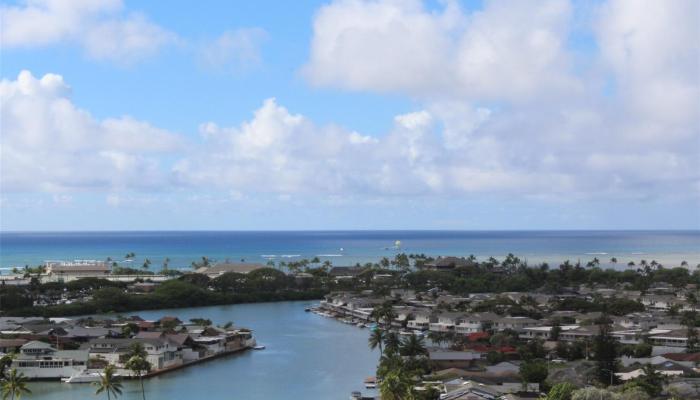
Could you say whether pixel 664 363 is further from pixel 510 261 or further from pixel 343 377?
pixel 510 261

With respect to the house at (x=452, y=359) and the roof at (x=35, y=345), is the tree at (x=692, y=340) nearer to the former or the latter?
the house at (x=452, y=359)

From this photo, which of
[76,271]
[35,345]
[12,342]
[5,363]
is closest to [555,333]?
[35,345]

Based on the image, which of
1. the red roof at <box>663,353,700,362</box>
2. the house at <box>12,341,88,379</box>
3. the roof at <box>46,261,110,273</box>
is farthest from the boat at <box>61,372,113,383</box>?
the roof at <box>46,261,110,273</box>

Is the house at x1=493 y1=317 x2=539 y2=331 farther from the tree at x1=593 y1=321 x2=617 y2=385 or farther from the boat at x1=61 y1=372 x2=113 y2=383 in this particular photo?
the boat at x1=61 y1=372 x2=113 y2=383

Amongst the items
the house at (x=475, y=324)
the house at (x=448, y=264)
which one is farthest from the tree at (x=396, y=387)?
the house at (x=448, y=264)

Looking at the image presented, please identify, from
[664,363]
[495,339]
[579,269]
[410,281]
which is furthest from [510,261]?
[664,363]

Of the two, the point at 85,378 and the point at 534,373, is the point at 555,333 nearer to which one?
the point at 534,373
